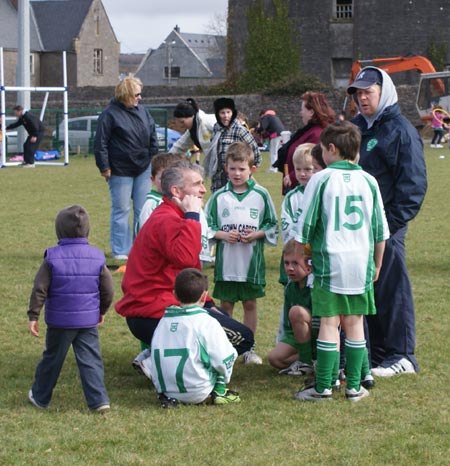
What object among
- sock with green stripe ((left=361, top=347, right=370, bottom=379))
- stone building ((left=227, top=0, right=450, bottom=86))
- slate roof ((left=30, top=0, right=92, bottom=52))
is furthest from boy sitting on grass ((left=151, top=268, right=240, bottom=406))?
slate roof ((left=30, top=0, right=92, bottom=52))

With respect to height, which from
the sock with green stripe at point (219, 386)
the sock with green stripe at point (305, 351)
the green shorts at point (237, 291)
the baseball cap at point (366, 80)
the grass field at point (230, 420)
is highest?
the baseball cap at point (366, 80)

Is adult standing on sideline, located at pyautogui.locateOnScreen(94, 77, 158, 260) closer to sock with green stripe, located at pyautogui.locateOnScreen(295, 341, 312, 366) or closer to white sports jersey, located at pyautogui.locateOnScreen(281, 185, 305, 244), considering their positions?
white sports jersey, located at pyautogui.locateOnScreen(281, 185, 305, 244)

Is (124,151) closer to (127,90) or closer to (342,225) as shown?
(127,90)

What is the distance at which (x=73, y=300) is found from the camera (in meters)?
5.55

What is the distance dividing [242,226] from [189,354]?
6.06ft

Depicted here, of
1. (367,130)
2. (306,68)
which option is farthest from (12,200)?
(306,68)

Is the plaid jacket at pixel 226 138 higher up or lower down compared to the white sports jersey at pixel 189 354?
higher up

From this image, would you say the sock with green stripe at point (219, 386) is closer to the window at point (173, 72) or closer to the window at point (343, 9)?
the window at point (343, 9)

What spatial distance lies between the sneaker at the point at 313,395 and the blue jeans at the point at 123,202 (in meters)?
5.47

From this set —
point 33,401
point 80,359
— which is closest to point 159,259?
point 80,359

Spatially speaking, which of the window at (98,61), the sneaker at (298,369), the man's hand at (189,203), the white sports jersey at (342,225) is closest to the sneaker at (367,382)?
the sneaker at (298,369)

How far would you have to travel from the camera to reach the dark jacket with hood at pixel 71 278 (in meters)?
5.52

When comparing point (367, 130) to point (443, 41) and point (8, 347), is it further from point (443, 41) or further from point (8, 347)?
point (443, 41)

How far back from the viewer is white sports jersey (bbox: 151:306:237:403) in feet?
18.7
